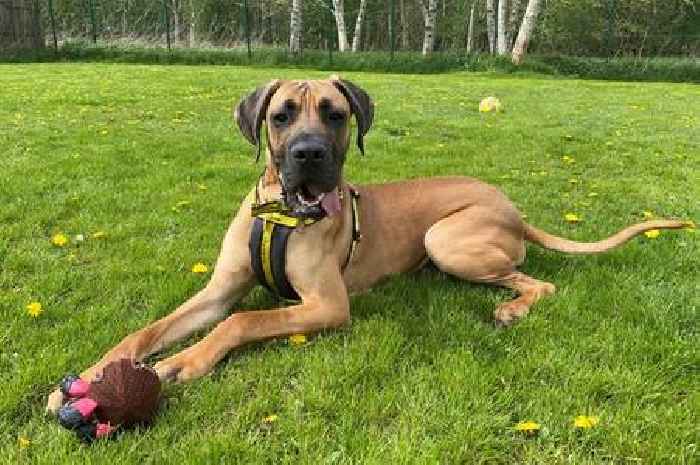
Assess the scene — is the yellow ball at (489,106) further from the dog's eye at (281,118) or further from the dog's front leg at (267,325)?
the dog's front leg at (267,325)

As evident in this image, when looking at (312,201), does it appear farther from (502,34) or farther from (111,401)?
(502,34)

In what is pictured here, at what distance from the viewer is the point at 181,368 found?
10.3 feet

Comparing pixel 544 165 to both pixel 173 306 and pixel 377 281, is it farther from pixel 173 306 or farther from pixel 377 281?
pixel 173 306

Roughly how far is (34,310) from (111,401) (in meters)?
1.34

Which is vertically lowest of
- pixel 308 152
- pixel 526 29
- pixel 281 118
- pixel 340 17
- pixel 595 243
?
pixel 595 243

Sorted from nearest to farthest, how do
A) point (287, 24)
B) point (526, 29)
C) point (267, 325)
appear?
point (267, 325) < point (526, 29) < point (287, 24)

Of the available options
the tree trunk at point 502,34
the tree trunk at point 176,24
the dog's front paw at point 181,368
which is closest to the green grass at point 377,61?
the tree trunk at point 502,34

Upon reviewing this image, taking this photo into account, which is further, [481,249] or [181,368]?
[481,249]

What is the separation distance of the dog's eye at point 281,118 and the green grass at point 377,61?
63.2ft

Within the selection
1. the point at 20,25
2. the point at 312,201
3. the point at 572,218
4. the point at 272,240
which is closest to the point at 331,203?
the point at 312,201

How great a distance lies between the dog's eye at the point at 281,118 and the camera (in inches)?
147

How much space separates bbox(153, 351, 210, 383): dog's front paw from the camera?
3098mm

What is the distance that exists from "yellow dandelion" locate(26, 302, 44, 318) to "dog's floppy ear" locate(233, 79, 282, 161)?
4.83ft

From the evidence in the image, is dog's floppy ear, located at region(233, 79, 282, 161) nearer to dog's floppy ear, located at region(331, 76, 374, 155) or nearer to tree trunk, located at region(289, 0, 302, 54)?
dog's floppy ear, located at region(331, 76, 374, 155)
